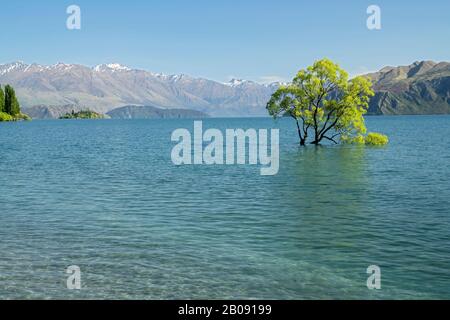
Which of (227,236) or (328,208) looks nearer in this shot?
(227,236)

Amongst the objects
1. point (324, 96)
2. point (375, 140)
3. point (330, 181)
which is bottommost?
point (330, 181)

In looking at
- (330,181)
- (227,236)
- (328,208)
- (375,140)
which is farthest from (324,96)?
(227,236)

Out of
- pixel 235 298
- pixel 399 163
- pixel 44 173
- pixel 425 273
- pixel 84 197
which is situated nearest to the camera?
pixel 235 298

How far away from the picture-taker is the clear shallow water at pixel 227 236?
67.6ft

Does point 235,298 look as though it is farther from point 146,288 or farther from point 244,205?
point 244,205

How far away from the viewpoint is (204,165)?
236 ft

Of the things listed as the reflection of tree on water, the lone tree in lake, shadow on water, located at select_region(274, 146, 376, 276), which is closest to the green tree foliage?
the lone tree in lake

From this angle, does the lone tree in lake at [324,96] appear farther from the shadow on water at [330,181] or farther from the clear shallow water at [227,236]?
the clear shallow water at [227,236]

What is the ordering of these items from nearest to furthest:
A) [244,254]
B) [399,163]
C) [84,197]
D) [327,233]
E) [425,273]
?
[425,273], [244,254], [327,233], [84,197], [399,163]

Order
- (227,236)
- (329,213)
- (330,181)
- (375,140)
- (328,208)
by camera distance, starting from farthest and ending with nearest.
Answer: (375,140), (330,181), (328,208), (329,213), (227,236)

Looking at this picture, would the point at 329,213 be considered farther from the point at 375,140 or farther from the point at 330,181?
the point at 375,140

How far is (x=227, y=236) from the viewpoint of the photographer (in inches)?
1136
